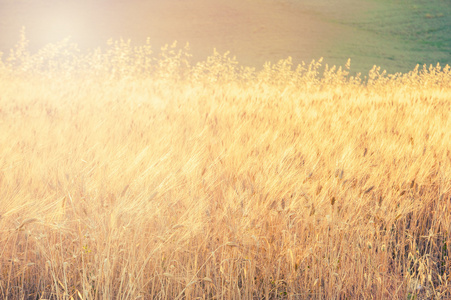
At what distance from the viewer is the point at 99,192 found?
6.61 feet

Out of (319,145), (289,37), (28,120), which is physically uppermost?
(319,145)

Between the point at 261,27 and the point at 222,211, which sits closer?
the point at 222,211

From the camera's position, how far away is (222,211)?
195 centimetres

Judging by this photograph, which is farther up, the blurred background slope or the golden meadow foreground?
the golden meadow foreground

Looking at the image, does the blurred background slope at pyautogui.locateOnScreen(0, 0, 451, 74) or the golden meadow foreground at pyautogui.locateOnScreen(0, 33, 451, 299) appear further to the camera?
the blurred background slope at pyautogui.locateOnScreen(0, 0, 451, 74)

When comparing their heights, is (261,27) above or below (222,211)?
below

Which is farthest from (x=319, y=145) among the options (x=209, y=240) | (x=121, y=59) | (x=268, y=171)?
(x=121, y=59)

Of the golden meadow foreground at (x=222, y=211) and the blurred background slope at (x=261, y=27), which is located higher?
the golden meadow foreground at (x=222, y=211)

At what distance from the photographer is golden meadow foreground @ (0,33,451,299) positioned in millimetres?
1623

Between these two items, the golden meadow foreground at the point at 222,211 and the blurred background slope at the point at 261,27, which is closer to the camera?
the golden meadow foreground at the point at 222,211

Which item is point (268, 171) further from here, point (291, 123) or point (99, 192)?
point (291, 123)

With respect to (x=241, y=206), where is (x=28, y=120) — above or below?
below

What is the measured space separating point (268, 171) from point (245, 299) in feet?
2.83

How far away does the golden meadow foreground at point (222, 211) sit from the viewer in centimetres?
162
